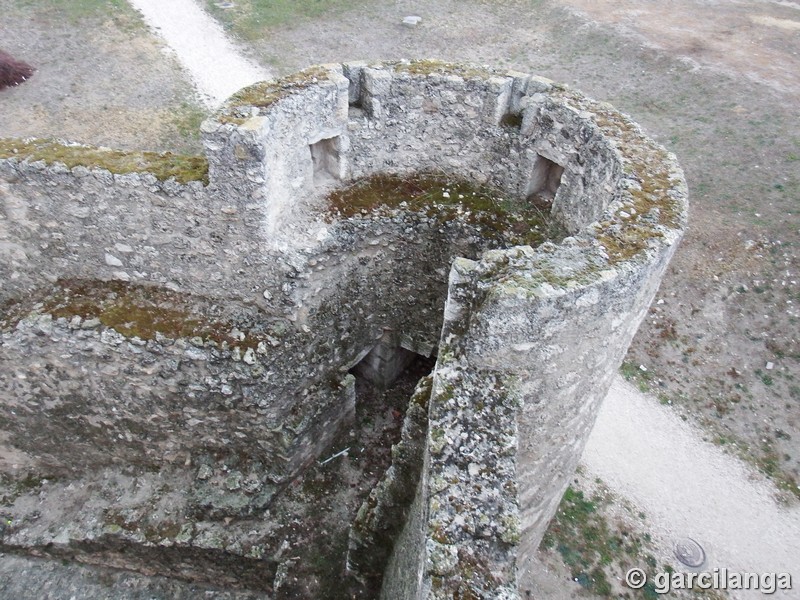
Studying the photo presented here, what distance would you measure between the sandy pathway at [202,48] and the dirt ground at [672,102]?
A: 61 cm

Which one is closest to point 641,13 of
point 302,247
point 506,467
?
point 302,247

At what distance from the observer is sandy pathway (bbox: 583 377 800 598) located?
31.3 feet

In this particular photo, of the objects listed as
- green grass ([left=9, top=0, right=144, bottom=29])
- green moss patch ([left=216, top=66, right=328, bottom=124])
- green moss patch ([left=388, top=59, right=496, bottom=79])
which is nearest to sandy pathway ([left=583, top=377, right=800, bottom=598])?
green moss patch ([left=388, top=59, right=496, bottom=79])

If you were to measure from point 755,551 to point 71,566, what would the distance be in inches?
437

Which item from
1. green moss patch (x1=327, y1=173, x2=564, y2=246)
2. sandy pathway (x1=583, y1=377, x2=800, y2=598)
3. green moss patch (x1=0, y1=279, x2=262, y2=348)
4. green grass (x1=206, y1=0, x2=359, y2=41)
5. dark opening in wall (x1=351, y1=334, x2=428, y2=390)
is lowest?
sandy pathway (x1=583, y1=377, x2=800, y2=598)

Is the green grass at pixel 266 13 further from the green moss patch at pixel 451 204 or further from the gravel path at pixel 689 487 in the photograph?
the gravel path at pixel 689 487

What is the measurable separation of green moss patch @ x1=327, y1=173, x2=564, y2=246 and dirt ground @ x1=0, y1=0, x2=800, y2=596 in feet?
16.4

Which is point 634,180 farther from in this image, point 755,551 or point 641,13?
point 641,13

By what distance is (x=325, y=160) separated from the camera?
30.6 feet

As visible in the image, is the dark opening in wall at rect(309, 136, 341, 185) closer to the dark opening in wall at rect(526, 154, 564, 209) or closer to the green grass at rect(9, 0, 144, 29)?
the dark opening in wall at rect(526, 154, 564, 209)

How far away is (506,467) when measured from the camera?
4.62 m

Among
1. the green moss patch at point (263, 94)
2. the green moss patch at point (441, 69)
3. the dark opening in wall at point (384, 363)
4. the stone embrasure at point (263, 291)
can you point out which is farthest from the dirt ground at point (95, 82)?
the green moss patch at point (441, 69)

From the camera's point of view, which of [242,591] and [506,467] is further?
[242,591]

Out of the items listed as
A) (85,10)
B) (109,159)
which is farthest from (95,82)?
(109,159)
